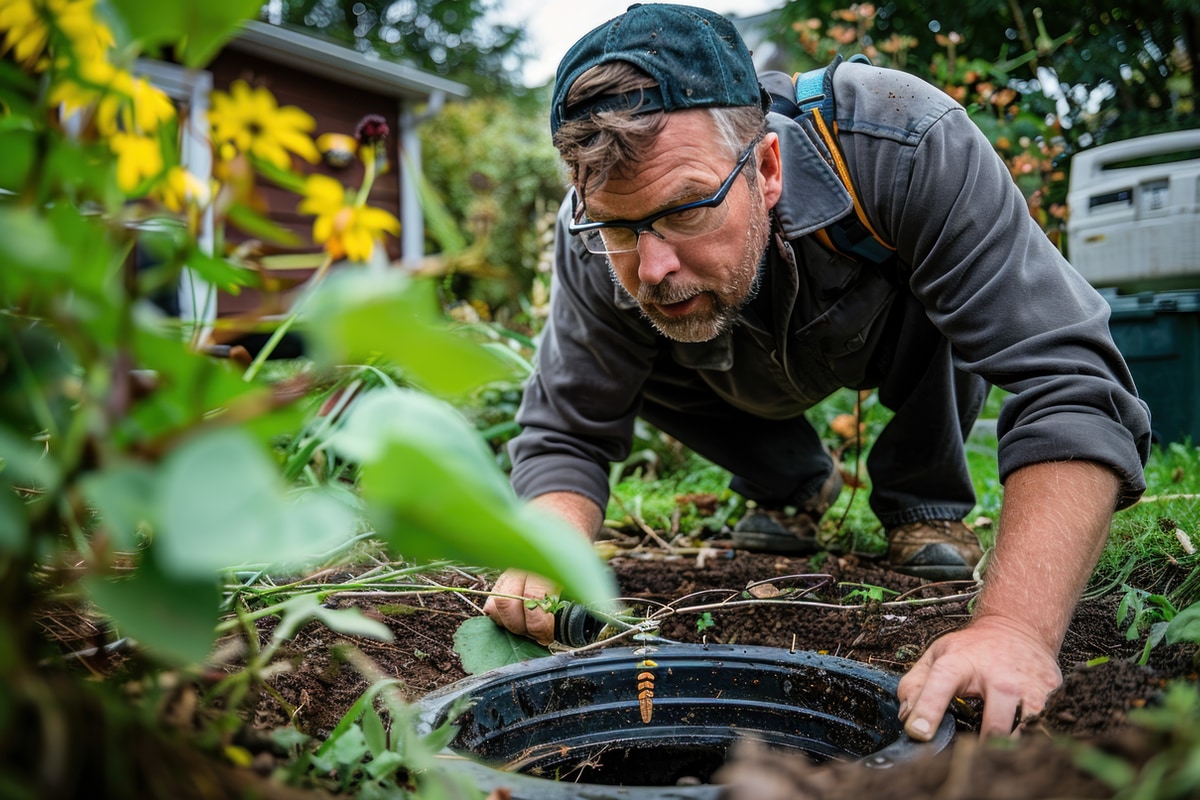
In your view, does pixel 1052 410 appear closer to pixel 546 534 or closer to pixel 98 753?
pixel 546 534

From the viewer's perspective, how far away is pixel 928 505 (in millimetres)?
2490

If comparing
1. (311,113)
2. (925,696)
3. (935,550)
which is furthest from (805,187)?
(311,113)

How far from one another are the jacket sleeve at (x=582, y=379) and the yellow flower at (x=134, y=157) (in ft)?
4.71

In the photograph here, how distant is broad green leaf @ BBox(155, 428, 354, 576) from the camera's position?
0.40 m

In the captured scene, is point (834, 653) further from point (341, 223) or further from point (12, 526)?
point (12, 526)

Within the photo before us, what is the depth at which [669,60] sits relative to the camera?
1.75m

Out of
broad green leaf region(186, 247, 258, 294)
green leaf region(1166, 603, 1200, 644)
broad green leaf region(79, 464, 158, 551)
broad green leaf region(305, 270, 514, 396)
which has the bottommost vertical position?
green leaf region(1166, 603, 1200, 644)

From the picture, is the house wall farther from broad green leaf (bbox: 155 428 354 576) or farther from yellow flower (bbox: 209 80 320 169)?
broad green leaf (bbox: 155 428 354 576)

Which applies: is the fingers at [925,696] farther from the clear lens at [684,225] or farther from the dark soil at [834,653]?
the clear lens at [684,225]

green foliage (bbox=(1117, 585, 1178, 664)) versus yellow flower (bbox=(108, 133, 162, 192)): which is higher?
yellow flower (bbox=(108, 133, 162, 192))

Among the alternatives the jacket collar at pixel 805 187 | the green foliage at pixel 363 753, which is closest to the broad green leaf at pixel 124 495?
the green foliage at pixel 363 753

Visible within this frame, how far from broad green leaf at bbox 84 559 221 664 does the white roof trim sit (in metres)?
6.68

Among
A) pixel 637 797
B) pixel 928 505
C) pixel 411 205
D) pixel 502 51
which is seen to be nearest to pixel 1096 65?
pixel 411 205

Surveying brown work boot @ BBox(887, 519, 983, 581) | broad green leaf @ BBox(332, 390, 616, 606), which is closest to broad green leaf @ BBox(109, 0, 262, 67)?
broad green leaf @ BBox(332, 390, 616, 606)
